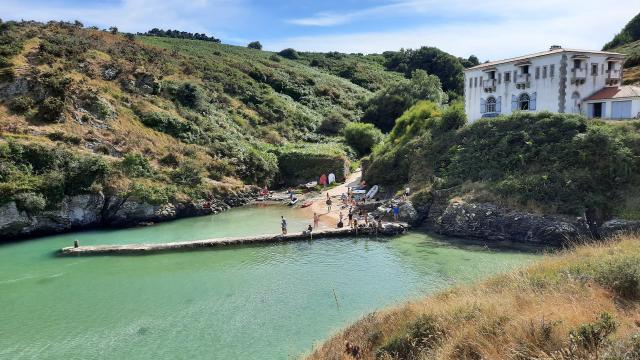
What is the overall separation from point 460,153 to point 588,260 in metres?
26.6

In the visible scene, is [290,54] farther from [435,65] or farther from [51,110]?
[51,110]

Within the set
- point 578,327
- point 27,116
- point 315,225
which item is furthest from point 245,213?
point 578,327

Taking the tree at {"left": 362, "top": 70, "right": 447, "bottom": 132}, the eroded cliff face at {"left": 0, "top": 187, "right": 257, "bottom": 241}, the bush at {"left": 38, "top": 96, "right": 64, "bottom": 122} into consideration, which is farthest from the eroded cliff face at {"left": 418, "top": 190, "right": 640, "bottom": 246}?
the tree at {"left": 362, "top": 70, "right": 447, "bottom": 132}

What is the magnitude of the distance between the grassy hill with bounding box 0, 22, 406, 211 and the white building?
63.6 feet

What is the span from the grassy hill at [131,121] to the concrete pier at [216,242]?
7.25 meters

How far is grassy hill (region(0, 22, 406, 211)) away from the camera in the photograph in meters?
38.8

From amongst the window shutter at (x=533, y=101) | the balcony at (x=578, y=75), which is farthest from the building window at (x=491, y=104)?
the balcony at (x=578, y=75)

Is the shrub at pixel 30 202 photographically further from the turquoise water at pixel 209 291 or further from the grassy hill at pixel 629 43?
the grassy hill at pixel 629 43

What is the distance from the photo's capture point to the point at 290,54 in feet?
420

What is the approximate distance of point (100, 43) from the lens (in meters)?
60.5

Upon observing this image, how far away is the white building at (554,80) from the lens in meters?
38.8

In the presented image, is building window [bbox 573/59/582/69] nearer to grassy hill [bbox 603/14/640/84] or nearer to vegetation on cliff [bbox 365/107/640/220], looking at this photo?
vegetation on cliff [bbox 365/107/640/220]

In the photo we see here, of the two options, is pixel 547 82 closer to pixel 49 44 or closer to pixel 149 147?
pixel 149 147

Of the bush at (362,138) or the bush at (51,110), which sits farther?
the bush at (362,138)
